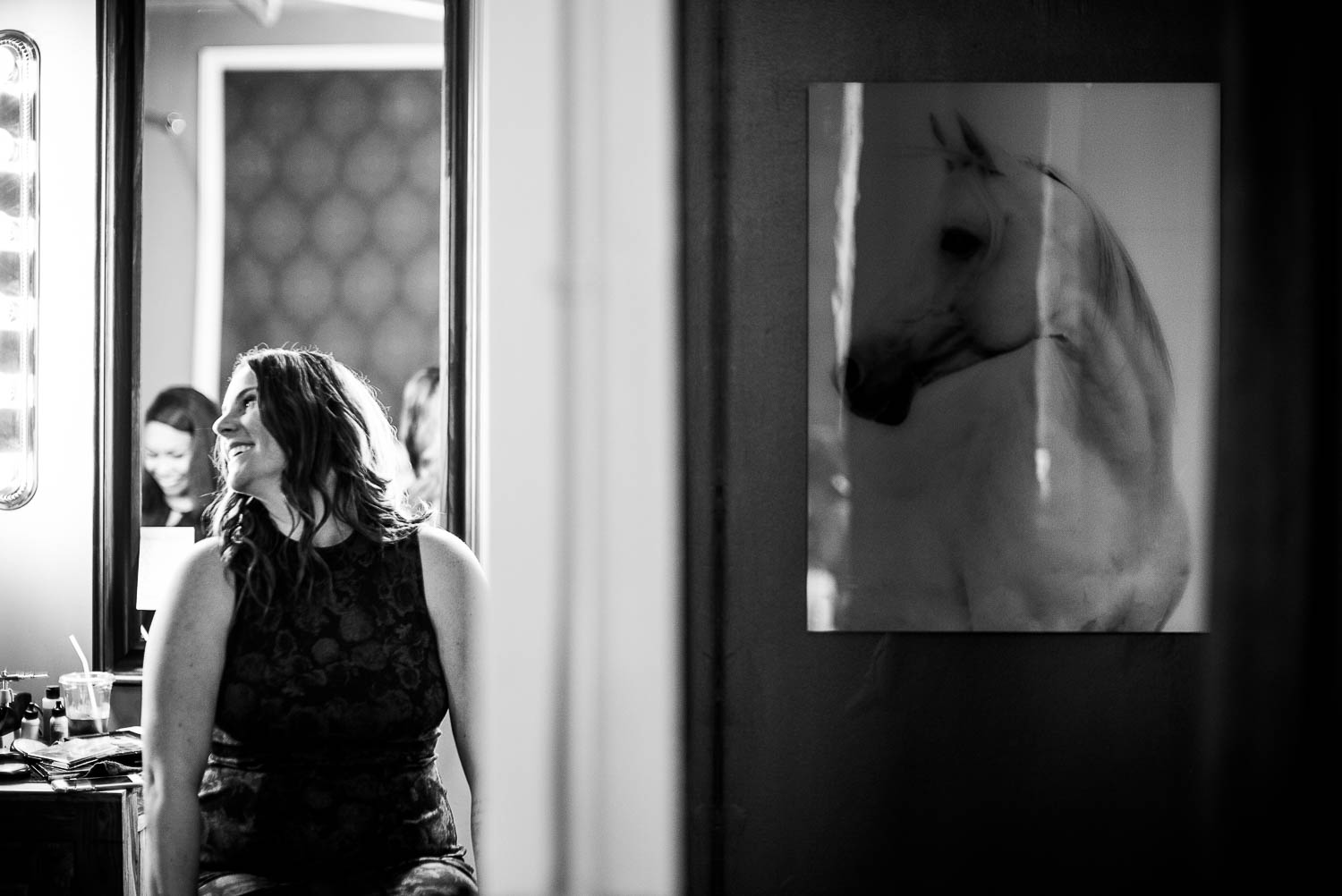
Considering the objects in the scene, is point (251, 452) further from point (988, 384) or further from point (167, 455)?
point (988, 384)

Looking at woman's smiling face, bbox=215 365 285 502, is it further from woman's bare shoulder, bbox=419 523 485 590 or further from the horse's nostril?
the horse's nostril

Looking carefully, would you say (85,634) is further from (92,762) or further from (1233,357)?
(1233,357)

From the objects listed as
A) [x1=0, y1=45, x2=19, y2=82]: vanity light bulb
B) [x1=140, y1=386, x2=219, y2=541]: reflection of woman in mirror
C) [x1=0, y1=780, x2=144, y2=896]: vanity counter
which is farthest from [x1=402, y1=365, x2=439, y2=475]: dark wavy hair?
[x1=0, y1=45, x2=19, y2=82]: vanity light bulb

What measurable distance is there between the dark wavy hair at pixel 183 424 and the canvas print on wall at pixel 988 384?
1274mm

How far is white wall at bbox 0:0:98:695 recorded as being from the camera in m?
2.14

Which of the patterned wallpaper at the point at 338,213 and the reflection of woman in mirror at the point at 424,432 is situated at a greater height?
the patterned wallpaper at the point at 338,213

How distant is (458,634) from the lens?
144cm

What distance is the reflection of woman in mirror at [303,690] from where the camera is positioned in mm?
1353

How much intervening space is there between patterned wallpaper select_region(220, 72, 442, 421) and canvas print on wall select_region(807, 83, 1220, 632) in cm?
→ 91

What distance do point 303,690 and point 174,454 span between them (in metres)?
0.97

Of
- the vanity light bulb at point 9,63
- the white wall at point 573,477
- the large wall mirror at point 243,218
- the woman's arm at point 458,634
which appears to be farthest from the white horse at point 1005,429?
the vanity light bulb at point 9,63

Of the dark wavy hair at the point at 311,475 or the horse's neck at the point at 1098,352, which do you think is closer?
the dark wavy hair at the point at 311,475

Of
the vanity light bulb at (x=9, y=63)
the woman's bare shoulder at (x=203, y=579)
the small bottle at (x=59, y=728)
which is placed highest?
the vanity light bulb at (x=9, y=63)

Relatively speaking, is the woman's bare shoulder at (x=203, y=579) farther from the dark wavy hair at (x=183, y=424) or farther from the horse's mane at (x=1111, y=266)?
the horse's mane at (x=1111, y=266)
